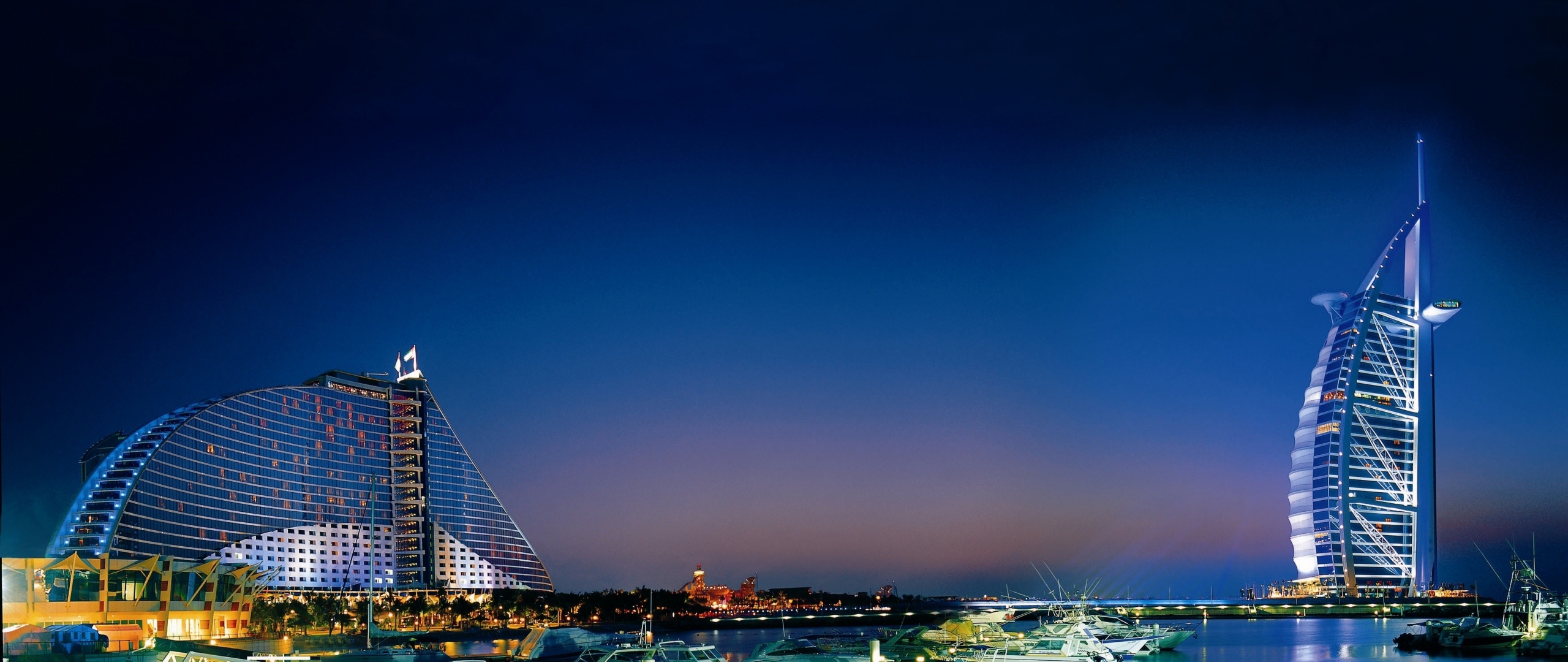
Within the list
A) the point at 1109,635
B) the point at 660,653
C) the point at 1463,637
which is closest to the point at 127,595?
→ the point at 660,653

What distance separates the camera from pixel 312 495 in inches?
5881

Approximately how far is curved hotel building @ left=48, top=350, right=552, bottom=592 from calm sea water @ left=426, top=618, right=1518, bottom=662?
3367cm

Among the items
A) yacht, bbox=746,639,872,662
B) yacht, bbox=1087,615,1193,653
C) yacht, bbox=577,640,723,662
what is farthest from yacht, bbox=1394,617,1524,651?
yacht, bbox=577,640,723,662

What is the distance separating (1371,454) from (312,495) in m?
126

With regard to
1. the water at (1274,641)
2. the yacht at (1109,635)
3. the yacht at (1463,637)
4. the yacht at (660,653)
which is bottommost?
the water at (1274,641)

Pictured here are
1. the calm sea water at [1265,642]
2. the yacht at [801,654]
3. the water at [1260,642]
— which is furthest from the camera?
the calm sea water at [1265,642]

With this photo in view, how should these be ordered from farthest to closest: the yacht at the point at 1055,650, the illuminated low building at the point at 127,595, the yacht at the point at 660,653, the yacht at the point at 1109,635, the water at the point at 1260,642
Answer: the water at the point at 1260,642
the illuminated low building at the point at 127,595
the yacht at the point at 1109,635
the yacht at the point at 1055,650
the yacht at the point at 660,653

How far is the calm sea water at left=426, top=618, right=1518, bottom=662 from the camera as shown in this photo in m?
81.4

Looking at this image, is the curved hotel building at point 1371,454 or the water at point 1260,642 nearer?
the water at point 1260,642

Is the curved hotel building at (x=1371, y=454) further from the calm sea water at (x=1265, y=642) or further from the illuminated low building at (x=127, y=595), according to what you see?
the illuminated low building at (x=127, y=595)

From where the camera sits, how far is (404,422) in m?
165

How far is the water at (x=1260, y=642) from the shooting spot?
8094 centimetres

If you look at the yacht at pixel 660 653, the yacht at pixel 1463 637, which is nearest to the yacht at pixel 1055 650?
the yacht at pixel 660 653

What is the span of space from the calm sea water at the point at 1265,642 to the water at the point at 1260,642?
0.22ft
